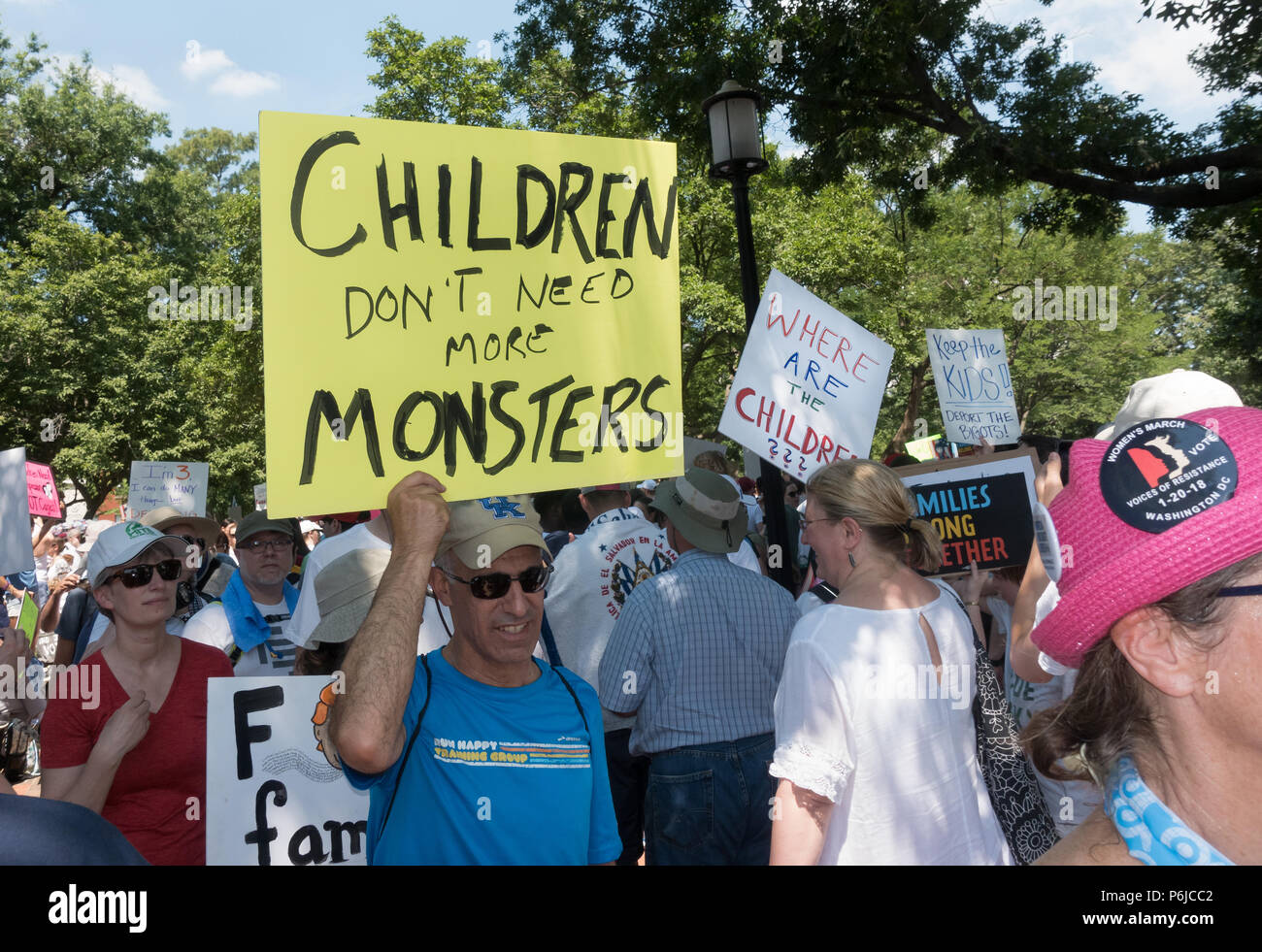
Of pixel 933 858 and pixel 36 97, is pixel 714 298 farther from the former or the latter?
pixel 36 97

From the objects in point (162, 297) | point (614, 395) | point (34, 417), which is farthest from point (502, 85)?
point (614, 395)

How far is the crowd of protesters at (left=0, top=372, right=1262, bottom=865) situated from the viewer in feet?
4.26

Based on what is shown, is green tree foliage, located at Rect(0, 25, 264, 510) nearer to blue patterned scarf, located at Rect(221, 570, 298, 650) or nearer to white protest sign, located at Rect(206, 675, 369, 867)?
blue patterned scarf, located at Rect(221, 570, 298, 650)

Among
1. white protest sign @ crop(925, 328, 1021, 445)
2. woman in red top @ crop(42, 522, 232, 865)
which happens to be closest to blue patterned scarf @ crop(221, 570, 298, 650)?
woman in red top @ crop(42, 522, 232, 865)

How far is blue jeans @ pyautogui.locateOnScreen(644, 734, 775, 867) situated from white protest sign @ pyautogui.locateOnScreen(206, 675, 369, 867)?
1.08 m

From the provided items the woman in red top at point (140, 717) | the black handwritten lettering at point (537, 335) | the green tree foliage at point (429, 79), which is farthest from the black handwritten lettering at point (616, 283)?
the green tree foliage at point (429, 79)

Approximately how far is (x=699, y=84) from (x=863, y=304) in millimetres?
15908

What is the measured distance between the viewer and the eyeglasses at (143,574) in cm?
351

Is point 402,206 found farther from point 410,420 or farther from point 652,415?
point 652,415

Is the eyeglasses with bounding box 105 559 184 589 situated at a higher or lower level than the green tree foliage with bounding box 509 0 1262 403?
lower

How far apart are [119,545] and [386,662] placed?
2.21m

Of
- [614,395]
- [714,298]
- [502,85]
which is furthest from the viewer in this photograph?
[502,85]
